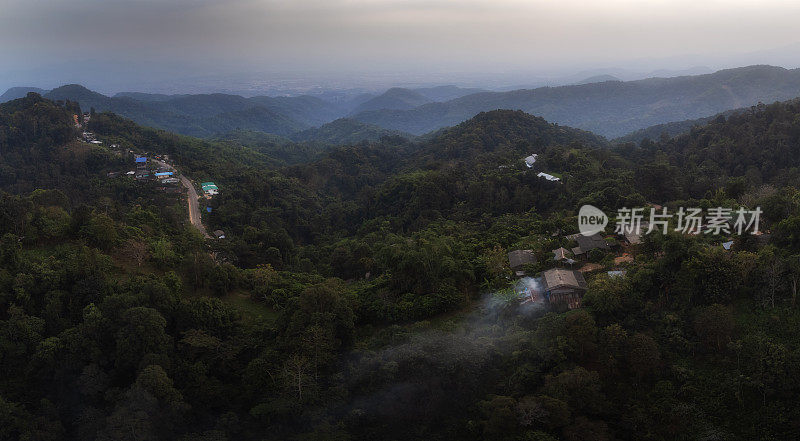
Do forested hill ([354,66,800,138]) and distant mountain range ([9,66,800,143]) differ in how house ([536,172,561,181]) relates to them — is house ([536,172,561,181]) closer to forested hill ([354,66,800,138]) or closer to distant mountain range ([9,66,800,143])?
distant mountain range ([9,66,800,143])

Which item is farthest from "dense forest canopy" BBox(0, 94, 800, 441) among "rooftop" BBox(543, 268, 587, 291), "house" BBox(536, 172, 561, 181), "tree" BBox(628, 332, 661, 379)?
"house" BBox(536, 172, 561, 181)

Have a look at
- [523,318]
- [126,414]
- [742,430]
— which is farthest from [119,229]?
[742,430]

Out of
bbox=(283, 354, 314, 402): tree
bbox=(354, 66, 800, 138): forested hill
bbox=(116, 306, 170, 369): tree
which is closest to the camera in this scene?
bbox=(283, 354, 314, 402): tree

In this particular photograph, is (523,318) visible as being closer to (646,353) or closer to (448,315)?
(448,315)

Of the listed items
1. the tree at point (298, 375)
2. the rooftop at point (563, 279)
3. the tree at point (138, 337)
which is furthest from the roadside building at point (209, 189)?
the rooftop at point (563, 279)

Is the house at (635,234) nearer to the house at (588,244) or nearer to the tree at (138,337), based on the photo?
the house at (588,244)

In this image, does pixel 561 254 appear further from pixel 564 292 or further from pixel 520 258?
pixel 564 292
